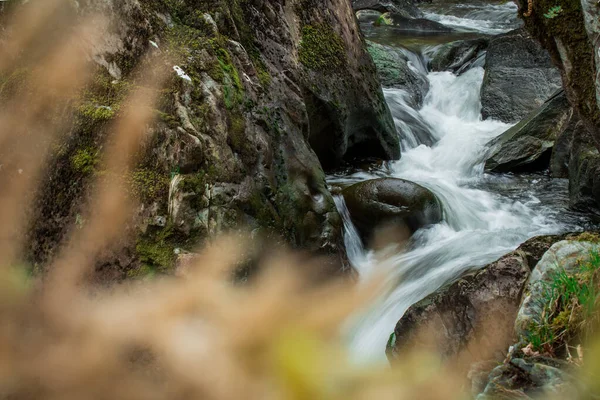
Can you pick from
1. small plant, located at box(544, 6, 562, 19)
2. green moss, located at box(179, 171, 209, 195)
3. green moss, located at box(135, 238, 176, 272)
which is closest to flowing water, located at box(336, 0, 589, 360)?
green moss, located at box(135, 238, 176, 272)

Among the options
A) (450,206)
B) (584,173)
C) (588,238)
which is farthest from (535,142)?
(588,238)

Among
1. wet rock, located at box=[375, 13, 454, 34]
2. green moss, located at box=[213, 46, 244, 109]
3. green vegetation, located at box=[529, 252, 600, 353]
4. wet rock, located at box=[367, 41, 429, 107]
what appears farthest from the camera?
wet rock, located at box=[375, 13, 454, 34]

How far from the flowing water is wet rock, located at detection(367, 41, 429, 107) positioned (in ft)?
0.76

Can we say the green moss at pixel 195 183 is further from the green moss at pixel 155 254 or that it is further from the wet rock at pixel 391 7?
the wet rock at pixel 391 7

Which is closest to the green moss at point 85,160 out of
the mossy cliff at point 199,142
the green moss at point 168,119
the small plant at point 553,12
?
the mossy cliff at point 199,142

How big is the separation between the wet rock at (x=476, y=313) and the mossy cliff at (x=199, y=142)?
1.36 metres

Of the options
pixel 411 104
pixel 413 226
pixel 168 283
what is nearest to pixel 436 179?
pixel 413 226

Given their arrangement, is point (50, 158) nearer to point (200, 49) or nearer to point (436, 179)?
point (200, 49)

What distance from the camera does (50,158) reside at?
361 cm

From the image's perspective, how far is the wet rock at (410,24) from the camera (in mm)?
14828

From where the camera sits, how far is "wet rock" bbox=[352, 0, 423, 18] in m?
17.1

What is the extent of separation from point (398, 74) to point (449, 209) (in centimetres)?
482

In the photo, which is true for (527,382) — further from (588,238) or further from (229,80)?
(229,80)

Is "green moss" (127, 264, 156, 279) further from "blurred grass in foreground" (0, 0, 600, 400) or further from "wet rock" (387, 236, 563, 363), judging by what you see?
"wet rock" (387, 236, 563, 363)
